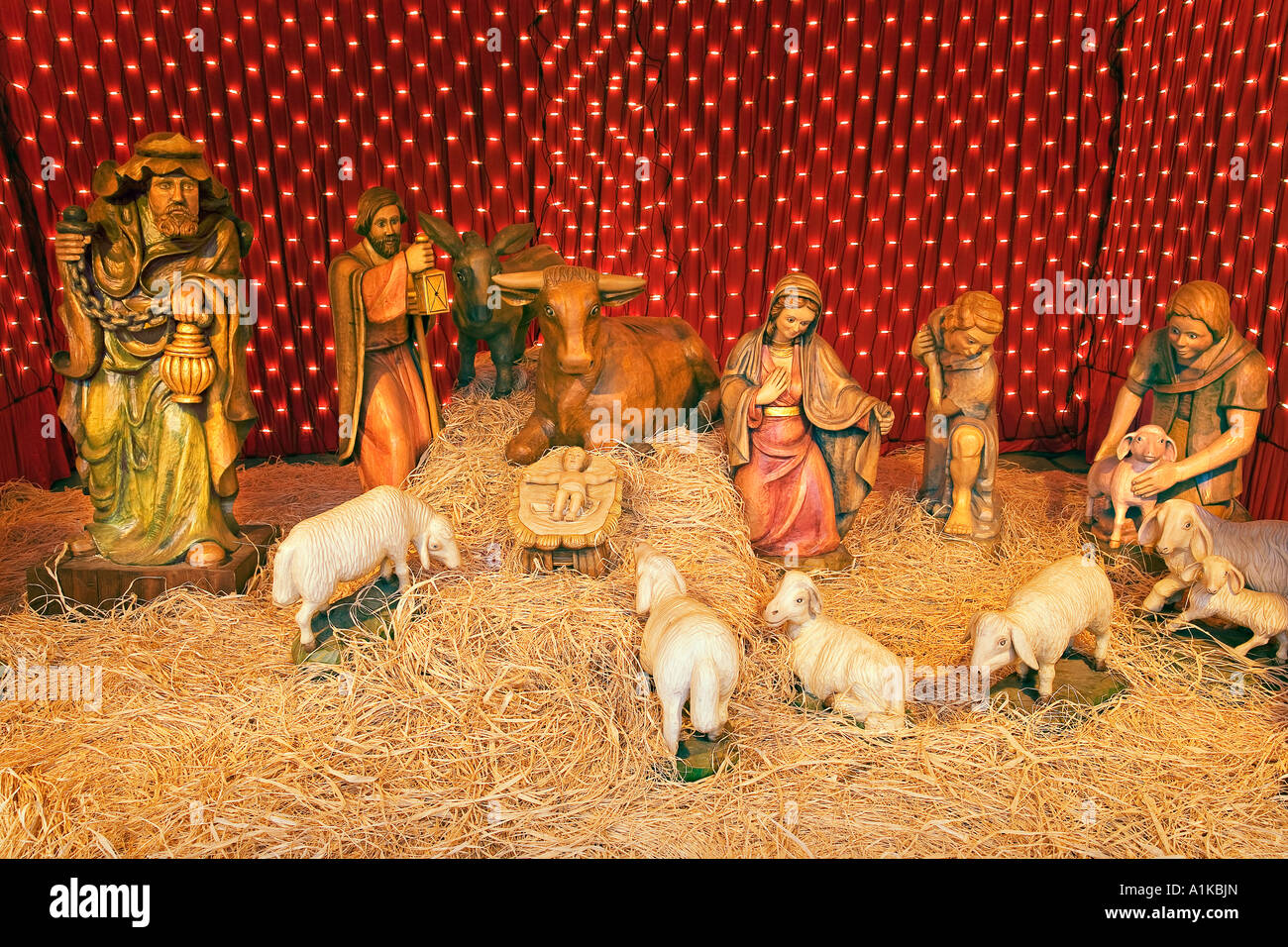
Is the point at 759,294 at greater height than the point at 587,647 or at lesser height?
greater

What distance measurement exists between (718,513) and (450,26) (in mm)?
3130

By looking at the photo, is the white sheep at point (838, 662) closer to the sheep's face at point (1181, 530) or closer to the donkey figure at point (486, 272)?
the sheep's face at point (1181, 530)

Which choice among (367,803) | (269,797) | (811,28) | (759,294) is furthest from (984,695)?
(811,28)

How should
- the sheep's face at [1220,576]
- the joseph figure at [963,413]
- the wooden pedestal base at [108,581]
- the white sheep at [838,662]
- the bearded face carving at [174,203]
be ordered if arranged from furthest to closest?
the joseph figure at [963,413]
the wooden pedestal base at [108,581]
the bearded face carving at [174,203]
the sheep's face at [1220,576]
the white sheep at [838,662]

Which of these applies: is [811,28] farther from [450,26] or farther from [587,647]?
[587,647]

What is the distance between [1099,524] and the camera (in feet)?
15.6

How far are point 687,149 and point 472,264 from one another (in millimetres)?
1765

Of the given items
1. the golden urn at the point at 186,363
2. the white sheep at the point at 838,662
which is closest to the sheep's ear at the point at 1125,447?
the white sheep at the point at 838,662

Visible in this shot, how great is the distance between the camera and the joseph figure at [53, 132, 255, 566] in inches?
157

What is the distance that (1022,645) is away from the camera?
3410 millimetres

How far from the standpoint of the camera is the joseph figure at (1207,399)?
426 cm

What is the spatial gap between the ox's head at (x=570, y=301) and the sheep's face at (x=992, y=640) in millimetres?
1833

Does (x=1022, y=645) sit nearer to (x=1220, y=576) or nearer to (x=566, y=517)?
Result: (x=1220, y=576)

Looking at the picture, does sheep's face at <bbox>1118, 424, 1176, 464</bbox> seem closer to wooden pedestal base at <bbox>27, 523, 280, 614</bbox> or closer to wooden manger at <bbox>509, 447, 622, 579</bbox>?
wooden manger at <bbox>509, 447, 622, 579</bbox>
